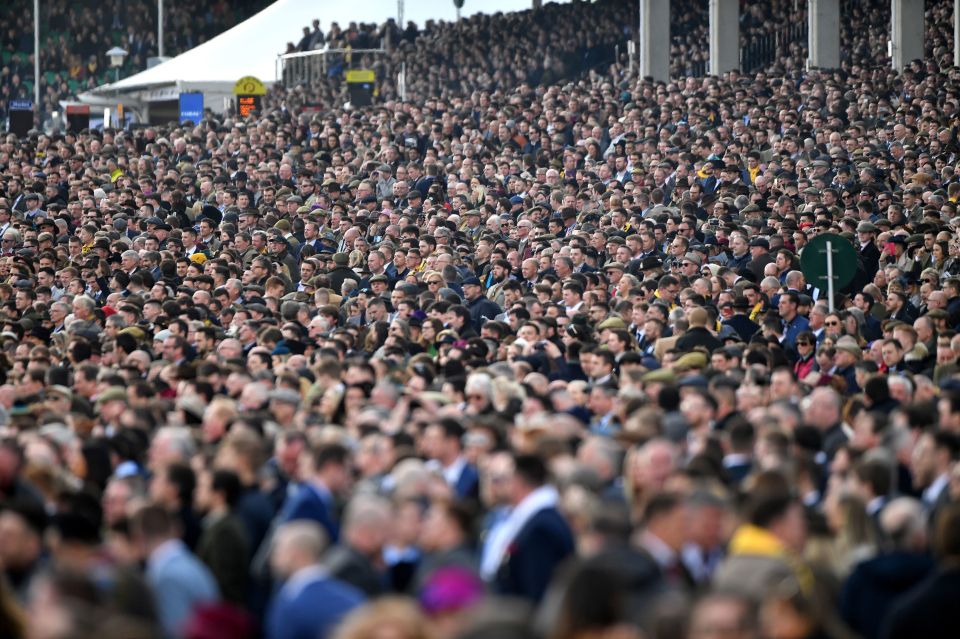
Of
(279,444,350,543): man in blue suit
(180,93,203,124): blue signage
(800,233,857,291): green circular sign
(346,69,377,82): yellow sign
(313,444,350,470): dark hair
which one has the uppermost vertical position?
(346,69,377,82): yellow sign

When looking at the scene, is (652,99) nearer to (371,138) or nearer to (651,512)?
(371,138)

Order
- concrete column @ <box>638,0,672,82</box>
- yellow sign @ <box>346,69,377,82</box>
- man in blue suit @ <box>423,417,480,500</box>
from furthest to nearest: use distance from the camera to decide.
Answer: yellow sign @ <box>346,69,377,82</box>
concrete column @ <box>638,0,672,82</box>
man in blue suit @ <box>423,417,480,500</box>

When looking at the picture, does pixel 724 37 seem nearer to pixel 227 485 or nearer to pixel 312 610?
pixel 227 485

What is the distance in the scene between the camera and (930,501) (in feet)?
25.6

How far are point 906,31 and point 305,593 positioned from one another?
26.5 m

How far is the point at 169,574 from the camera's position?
6273 millimetres

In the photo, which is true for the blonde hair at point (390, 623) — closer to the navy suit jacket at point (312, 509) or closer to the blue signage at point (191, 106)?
the navy suit jacket at point (312, 509)

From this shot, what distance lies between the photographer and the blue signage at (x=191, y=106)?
35250 mm

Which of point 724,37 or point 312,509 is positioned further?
point 724,37

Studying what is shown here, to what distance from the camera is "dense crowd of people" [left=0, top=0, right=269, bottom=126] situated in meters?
48.8

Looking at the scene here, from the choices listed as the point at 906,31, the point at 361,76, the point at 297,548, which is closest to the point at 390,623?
the point at 297,548

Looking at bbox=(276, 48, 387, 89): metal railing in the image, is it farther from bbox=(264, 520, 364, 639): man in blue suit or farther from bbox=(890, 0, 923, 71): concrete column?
bbox=(264, 520, 364, 639): man in blue suit

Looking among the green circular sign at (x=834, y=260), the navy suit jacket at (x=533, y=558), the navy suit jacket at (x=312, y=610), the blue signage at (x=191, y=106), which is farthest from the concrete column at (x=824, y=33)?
the navy suit jacket at (x=312, y=610)

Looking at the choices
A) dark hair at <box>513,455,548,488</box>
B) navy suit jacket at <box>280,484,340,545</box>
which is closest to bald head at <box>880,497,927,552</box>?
dark hair at <box>513,455,548,488</box>
